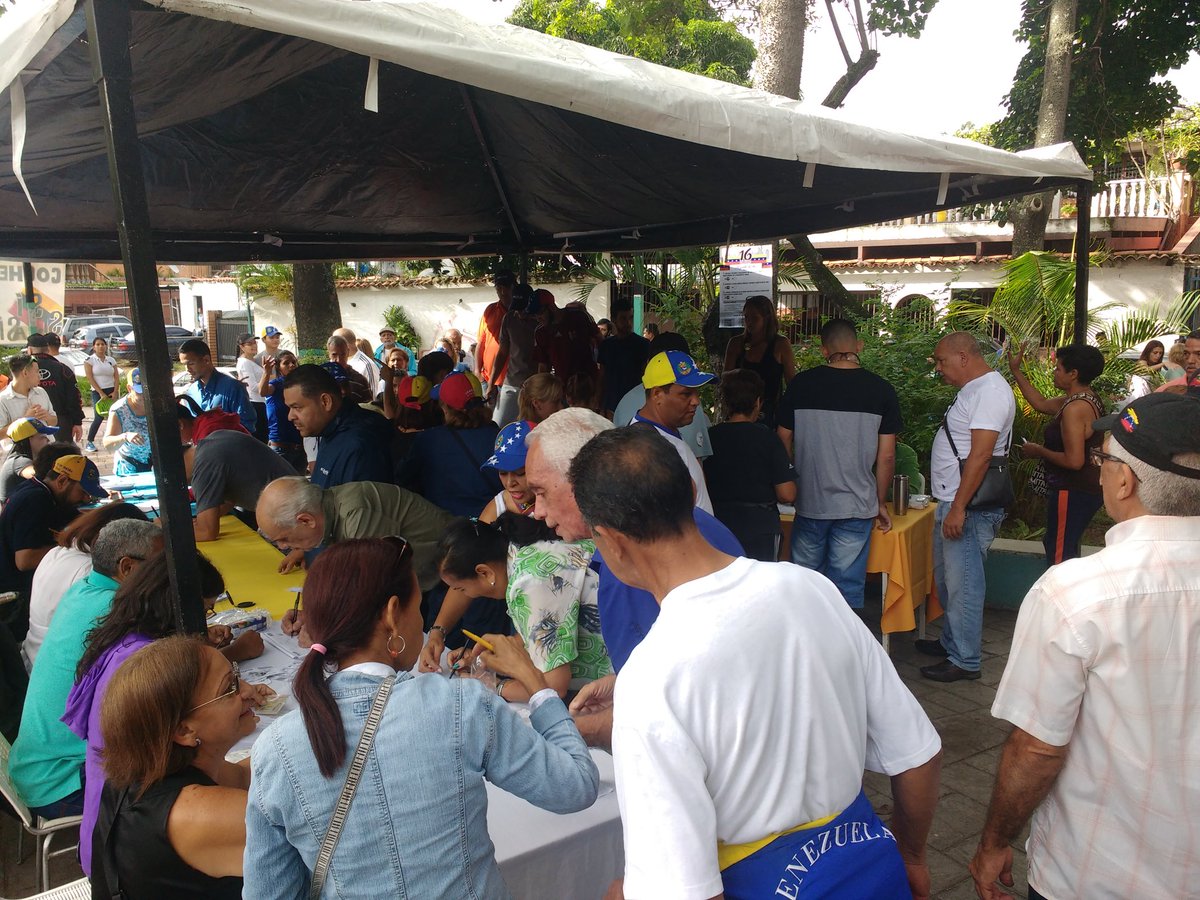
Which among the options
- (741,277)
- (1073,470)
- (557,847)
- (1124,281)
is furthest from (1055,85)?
(557,847)

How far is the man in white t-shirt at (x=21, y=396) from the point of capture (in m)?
7.75

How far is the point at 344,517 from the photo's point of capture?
11.4 ft

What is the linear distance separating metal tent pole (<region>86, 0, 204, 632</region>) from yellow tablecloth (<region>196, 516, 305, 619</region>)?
4.05ft

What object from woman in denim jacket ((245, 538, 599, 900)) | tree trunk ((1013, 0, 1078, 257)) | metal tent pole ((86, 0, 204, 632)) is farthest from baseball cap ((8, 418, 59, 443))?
tree trunk ((1013, 0, 1078, 257))

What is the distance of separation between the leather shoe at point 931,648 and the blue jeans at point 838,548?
0.62 metres

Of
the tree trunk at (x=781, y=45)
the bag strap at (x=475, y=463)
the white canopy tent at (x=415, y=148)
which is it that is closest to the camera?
the white canopy tent at (x=415, y=148)

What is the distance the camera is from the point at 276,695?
268cm

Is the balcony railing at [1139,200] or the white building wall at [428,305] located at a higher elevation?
the balcony railing at [1139,200]

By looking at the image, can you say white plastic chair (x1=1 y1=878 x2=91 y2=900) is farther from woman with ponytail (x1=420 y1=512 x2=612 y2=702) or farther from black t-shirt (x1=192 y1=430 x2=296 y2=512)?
black t-shirt (x1=192 y1=430 x2=296 y2=512)

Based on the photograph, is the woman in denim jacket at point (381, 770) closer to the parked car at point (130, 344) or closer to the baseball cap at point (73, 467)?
the baseball cap at point (73, 467)

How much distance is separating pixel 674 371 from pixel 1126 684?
2.38m

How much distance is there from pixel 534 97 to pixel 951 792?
3126mm

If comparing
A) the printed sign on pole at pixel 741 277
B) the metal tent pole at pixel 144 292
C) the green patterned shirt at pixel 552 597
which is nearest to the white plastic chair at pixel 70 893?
the metal tent pole at pixel 144 292

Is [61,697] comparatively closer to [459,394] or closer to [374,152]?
[459,394]
